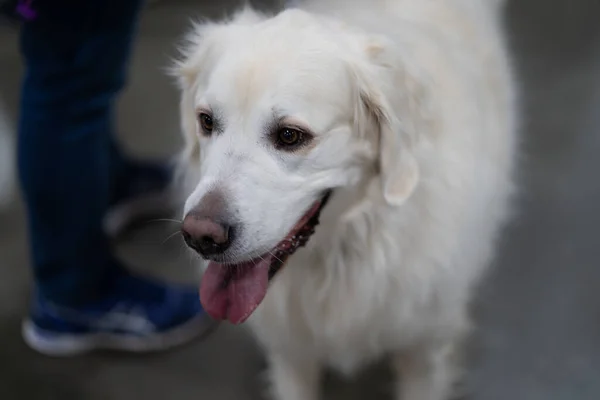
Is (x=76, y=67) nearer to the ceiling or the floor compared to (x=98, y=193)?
nearer to the ceiling

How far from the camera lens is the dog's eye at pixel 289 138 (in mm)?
929

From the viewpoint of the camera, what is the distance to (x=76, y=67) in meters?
1.22

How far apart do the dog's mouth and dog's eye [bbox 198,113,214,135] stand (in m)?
0.18

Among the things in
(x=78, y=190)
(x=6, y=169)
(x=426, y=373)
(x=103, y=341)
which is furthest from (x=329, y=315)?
(x=6, y=169)

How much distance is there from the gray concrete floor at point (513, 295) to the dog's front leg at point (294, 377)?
0.09 meters

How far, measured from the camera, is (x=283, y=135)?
0.93 metres

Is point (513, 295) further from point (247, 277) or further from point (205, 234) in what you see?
point (205, 234)

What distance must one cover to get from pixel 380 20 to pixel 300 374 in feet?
2.17

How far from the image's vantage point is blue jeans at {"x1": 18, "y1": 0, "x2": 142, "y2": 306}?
1.20 meters

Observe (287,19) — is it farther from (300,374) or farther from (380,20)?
(300,374)

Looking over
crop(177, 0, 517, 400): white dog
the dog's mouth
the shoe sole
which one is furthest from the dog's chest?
the shoe sole

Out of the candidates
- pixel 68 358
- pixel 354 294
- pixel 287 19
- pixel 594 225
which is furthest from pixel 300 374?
pixel 594 225

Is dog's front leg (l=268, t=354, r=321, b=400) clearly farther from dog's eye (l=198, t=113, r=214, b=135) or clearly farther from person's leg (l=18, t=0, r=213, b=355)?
dog's eye (l=198, t=113, r=214, b=135)

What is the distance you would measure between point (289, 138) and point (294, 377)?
571 millimetres
